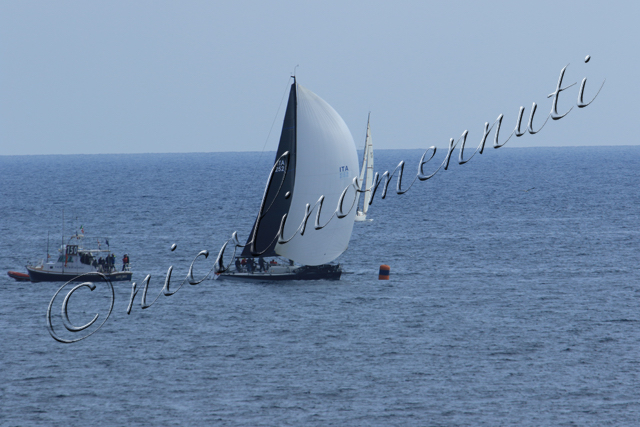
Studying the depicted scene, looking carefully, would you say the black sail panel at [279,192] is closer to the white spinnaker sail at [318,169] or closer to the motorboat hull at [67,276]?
the white spinnaker sail at [318,169]

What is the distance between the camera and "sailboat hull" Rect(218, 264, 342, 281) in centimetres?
7088

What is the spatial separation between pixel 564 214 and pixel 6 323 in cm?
9838

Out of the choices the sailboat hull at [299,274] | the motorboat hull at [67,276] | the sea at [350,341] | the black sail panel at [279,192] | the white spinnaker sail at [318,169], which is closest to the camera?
the sea at [350,341]

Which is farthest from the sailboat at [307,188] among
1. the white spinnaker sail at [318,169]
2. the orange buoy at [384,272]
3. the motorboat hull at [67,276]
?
the motorboat hull at [67,276]

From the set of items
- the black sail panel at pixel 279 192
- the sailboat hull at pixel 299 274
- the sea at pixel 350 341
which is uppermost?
the black sail panel at pixel 279 192

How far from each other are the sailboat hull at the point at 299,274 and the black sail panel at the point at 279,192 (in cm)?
183

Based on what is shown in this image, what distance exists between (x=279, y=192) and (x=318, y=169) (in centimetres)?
430

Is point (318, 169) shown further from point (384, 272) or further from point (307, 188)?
point (384, 272)

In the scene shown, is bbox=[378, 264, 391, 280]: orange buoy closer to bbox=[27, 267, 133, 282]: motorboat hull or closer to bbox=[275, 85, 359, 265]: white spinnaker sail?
bbox=[275, 85, 359, 265]: white spinnaker sail

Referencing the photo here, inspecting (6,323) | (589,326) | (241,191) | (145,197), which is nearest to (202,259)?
(6,323)

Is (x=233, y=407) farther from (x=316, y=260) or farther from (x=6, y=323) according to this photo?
(x=316, y=260)

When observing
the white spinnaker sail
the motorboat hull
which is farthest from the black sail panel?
the motorboat hull

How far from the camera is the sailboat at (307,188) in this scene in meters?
67.6

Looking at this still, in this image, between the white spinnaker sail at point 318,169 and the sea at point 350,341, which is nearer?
the sea at point 350,341
